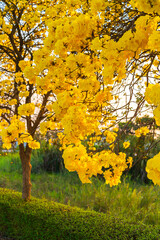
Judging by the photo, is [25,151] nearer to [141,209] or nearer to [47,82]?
[141,209]

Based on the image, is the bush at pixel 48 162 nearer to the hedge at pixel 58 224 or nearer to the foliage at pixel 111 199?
the foliage at pixel 111 199

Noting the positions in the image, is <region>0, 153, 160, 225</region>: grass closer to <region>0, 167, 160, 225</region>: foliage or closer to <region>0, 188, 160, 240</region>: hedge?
<region>0, 167, 160, 225</region>: foliage

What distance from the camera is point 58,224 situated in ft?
12.8

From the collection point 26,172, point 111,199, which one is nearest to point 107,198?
point 111,199

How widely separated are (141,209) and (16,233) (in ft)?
8.10

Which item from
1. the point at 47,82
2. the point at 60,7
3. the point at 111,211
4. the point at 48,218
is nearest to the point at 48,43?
the point at 47,82

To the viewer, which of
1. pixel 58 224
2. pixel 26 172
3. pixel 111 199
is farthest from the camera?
pixel 111 199

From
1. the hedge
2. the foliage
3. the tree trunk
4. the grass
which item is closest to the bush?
the grass

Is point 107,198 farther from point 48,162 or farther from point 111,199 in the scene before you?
point 48,162

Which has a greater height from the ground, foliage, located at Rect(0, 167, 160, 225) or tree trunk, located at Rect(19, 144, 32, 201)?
tree trunk, located at Rect(19, 144, 32, 201)

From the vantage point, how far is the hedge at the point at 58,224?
354 cm

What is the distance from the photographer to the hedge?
139 inches

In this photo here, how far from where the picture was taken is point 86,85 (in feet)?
6.11

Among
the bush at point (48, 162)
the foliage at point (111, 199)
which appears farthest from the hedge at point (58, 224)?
the bush at point (48, 162)
